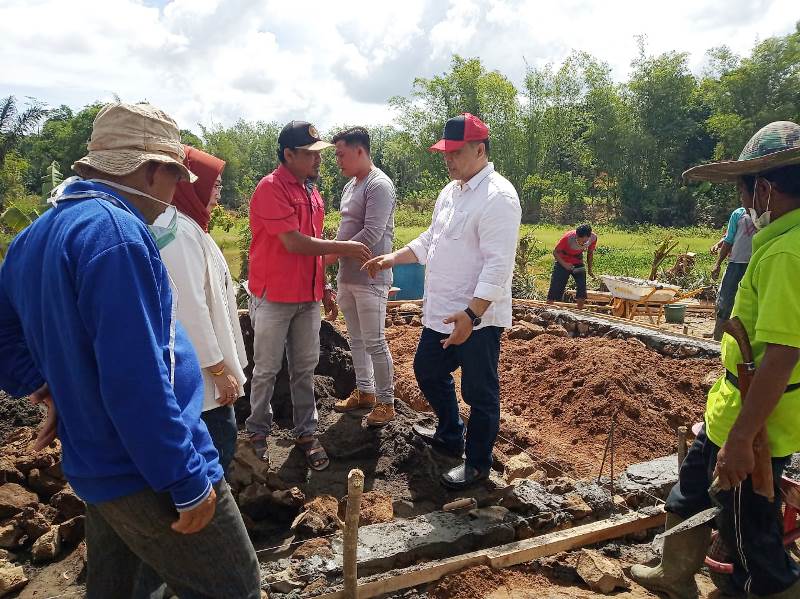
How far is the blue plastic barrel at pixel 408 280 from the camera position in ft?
34.6

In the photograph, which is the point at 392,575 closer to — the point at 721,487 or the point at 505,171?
the point at 721,487

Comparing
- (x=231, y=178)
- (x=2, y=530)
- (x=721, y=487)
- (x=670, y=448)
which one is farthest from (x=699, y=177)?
(x=231, y=178)

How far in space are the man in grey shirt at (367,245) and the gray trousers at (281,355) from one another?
0.43 metres

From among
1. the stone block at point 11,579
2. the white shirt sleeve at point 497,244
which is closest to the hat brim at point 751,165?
the white shirt sleeve at point 497,244

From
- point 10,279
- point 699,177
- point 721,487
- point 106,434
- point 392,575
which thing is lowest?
point 392,575

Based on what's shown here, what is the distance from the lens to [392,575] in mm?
2758

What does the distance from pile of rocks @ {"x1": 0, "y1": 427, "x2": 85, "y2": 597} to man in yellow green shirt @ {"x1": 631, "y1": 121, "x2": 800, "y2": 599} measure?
305 centimetres

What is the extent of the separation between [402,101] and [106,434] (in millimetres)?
43941

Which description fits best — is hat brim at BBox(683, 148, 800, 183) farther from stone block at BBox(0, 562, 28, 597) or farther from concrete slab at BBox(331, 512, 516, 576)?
stone block at BBox(0, 562, 28, 597)

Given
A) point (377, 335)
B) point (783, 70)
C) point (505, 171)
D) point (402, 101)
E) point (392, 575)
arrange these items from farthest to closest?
point (402, 101)
point (505, 171)
point (783, 70)
point (377, 335)
point (392, 575)

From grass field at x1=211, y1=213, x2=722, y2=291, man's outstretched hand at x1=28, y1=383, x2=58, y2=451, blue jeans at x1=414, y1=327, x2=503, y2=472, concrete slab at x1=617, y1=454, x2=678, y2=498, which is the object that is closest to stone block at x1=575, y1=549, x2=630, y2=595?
concrete slab at x1=617, y1=454, x2=678, y2=498

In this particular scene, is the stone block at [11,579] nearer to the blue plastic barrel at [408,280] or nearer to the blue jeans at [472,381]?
the blue jeans at [472,381]

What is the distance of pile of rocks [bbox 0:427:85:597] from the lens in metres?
3.04

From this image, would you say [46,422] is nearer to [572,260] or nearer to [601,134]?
[572,260]
